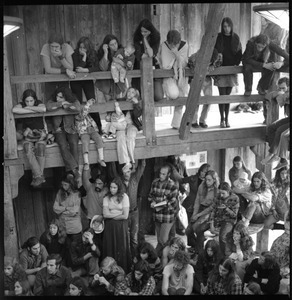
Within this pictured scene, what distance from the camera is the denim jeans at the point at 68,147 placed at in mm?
9375

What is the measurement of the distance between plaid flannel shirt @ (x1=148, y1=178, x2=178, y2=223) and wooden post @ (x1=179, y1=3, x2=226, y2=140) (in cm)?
70

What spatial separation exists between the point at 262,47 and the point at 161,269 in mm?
3344

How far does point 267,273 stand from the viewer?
8.66 metres

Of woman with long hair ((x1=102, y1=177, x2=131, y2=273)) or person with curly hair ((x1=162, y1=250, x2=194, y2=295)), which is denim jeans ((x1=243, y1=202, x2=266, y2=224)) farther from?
woman with long hair ((x1=102, y1=177, x2=131, y2=273))

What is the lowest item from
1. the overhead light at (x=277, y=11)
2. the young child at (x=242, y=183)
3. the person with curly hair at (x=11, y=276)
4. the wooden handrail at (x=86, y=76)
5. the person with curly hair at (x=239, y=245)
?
the person with curly hair at (x=11, y=276)

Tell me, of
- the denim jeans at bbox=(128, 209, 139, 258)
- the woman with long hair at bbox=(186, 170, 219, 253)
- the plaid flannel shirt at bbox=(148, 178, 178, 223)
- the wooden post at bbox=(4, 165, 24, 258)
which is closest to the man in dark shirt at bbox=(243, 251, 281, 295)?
the woman with long hair at bbox=(186, 170, 219, 253)

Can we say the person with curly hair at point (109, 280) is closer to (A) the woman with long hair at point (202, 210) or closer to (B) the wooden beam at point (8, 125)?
(A) the woman with long hair at point (202, 210)

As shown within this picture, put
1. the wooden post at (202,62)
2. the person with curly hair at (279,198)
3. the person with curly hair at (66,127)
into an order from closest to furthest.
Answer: the wooden post at (202,62)
the person with curly hair at (66,127)
the person with curly hair at (279,198)

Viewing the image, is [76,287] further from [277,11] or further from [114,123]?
[277,11]

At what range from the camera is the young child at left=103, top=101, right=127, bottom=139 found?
951 cm

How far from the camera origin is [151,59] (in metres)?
9.34

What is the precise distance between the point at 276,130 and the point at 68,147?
9.60 feet

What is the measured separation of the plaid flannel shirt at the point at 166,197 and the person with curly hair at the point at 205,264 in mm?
835

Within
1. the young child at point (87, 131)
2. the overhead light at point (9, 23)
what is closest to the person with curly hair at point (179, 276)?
the young child at point (87, 131)
